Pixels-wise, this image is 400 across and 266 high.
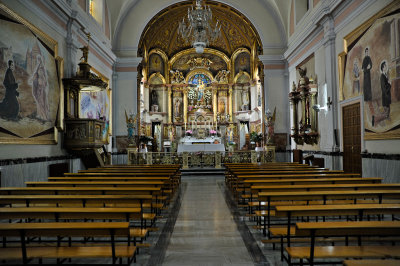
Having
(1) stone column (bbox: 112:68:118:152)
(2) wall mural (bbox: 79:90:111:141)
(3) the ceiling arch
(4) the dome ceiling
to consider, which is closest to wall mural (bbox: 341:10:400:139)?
(3) the ceiling arch

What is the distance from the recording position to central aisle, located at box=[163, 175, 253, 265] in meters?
3.74

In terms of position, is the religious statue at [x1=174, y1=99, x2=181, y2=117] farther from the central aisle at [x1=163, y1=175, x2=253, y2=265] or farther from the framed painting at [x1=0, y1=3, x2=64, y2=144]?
the central aisle at [x1=163, y1=175, x2=253, y2=265]

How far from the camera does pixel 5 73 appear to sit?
7.25m

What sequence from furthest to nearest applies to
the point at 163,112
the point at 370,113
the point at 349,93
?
the point at 163,112 → the point at 349,93 → the point at 370,113

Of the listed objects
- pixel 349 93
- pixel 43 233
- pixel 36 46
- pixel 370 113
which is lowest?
pixel 43 233

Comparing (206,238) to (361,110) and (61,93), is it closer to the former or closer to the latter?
(361,110)

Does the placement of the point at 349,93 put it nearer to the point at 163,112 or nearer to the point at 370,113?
the point at 370,113

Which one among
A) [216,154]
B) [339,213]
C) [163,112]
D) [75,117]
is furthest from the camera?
[163,112]

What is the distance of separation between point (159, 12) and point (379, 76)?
1280 cm

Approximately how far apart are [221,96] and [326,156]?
1480cm

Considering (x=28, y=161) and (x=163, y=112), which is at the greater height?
(x=163, y=112)

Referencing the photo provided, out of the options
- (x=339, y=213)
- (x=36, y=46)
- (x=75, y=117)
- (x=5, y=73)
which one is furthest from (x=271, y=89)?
(x=339, y=213)

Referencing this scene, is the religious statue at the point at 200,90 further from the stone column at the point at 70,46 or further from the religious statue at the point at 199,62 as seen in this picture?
the stone column at the point at 70,46

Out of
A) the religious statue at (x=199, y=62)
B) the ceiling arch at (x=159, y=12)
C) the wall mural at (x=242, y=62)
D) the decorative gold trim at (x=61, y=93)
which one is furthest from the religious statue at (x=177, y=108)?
the decorative gold trim at (x=61, y=93)
